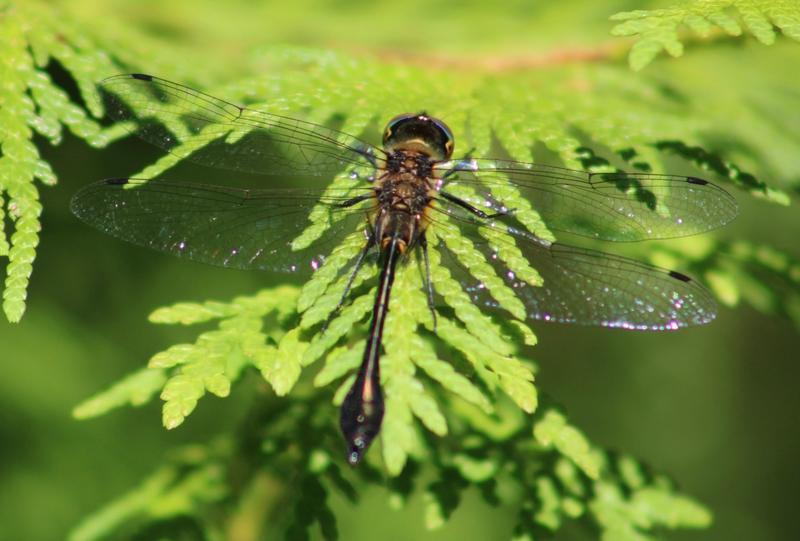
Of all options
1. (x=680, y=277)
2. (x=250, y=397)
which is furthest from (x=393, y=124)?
(x=250, y=397)

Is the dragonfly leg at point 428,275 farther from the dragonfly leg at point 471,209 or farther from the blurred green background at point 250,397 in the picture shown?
the blurred green background at point 250,397

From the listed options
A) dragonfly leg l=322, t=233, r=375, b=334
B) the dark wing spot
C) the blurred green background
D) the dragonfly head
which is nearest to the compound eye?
the dragonfly head

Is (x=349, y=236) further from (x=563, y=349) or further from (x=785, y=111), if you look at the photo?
Answer: (x=563, y=349)

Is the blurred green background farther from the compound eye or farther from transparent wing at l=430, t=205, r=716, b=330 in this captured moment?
transparent wing at l=430, t=205, r=716, b=330

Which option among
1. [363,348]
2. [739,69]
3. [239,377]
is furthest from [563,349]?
[363,348]

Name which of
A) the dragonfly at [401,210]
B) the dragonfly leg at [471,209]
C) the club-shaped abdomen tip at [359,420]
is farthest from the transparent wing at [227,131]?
the club-shaped abdomen tip at [359,420]
